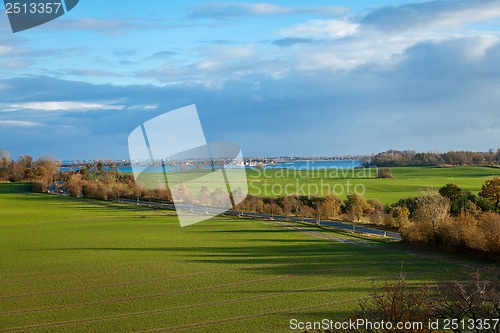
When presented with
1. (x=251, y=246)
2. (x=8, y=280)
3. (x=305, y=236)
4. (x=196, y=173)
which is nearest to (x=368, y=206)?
(x=305, y=236)

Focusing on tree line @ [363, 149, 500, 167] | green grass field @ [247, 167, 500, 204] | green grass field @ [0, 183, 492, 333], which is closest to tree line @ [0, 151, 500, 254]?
green grass field @ [0, 183, 492, 333]

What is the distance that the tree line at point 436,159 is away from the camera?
15325cm

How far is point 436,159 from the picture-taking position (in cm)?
16400

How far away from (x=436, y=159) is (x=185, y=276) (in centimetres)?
14885

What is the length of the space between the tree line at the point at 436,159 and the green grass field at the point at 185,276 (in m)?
114

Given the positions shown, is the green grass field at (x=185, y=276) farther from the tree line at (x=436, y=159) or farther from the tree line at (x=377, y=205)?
the tree line at (x=436, y=159)

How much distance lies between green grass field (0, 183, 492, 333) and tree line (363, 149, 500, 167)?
114 meters

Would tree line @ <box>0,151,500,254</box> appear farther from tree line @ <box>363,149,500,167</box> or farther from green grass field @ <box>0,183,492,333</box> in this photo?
tree line @ <box>363,149,500,167</box>

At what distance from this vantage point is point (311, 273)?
32.2 m

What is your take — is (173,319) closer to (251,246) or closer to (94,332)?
(94,332)

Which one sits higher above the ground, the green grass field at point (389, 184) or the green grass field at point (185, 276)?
the green grass field at point (389, 184)

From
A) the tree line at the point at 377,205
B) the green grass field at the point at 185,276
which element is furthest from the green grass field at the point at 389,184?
the green grass field at the point at 185,276

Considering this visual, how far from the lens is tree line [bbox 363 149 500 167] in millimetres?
153250

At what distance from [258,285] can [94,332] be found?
37.0 feet
